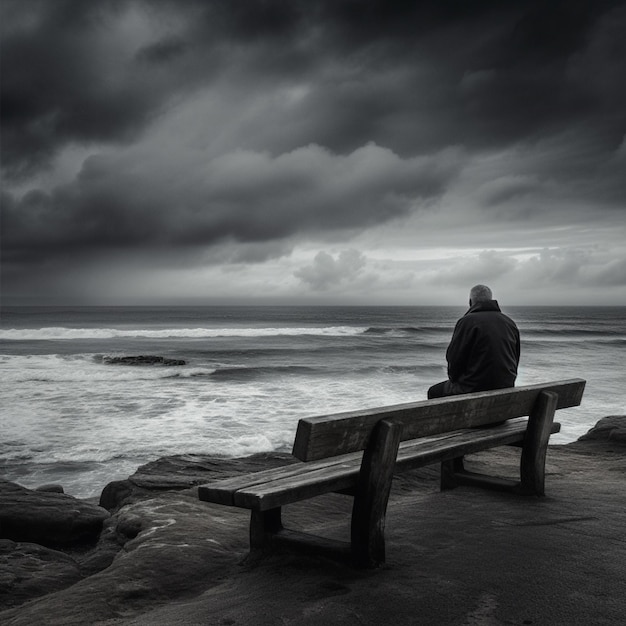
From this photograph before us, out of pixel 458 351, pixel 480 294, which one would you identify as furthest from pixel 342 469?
pixel 480 294

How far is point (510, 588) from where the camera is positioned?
2.80 metres

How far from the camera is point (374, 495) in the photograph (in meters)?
3.21

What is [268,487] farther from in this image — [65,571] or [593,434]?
[593,434]

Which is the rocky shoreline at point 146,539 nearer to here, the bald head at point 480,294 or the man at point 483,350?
the man at point 483,350

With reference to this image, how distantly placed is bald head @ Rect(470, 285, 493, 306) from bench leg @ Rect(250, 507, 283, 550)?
261 centimetres

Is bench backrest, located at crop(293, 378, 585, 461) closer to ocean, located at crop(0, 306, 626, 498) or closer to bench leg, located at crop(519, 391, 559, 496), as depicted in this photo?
bench leg, located at crop(519, 391, 559, 496)

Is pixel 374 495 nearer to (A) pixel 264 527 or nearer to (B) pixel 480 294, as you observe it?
(A) pixel 264 527

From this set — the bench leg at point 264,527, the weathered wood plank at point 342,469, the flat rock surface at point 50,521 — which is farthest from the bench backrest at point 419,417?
the flat rock surface at point 50,521

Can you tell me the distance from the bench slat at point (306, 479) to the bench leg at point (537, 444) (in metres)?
0.71

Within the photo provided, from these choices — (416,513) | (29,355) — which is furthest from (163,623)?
(29,355)

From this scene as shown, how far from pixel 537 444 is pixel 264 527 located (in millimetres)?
2377

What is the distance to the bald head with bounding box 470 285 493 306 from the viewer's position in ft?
16.7

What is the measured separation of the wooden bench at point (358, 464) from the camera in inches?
116

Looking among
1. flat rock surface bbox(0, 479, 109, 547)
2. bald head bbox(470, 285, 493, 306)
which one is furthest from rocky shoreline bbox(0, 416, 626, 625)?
bald head bbox(470, 285, 493, 306)
